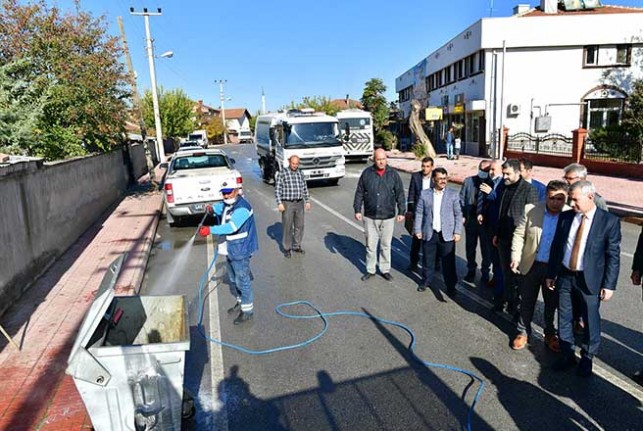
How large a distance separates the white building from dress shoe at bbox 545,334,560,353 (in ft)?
77.0

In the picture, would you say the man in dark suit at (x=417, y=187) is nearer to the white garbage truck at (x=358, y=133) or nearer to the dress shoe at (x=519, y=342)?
the dress shoe at (x=519, y=342)

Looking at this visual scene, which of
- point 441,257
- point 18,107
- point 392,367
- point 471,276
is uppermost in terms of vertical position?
point 18,107

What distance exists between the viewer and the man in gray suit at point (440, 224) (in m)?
5.97

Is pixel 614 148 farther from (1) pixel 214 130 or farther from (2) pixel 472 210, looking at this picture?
(1) pixel 214 130

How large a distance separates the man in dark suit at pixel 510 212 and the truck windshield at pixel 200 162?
8.07 m

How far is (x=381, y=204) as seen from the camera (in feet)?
21.6

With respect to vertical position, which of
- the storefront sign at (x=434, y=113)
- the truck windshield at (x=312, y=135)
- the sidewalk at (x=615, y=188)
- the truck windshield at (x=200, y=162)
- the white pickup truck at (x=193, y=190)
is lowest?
the sidewalk at (x=615, y=188)

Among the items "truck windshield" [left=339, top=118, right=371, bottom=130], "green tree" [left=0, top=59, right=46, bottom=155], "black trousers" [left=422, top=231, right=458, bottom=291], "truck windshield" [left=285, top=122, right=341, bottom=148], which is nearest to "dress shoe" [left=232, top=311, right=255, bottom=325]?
"black trousers" [left=422, top=231, right=458, bottom=291]

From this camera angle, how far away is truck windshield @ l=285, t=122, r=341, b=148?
664 inches

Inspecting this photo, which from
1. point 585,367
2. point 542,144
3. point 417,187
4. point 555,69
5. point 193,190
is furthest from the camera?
point 555,69

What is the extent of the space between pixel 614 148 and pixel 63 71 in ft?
61.4

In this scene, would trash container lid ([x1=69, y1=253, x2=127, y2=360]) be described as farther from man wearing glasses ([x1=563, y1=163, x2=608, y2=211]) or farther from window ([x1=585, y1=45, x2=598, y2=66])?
window ([x1=585, y1=45, x2=598, y2=66])

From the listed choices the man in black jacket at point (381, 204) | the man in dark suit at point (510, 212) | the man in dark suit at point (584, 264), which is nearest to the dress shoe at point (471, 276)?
the man in black jacket at point (381, 204)

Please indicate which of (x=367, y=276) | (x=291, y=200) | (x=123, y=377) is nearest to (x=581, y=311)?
(x=367, y=276)
